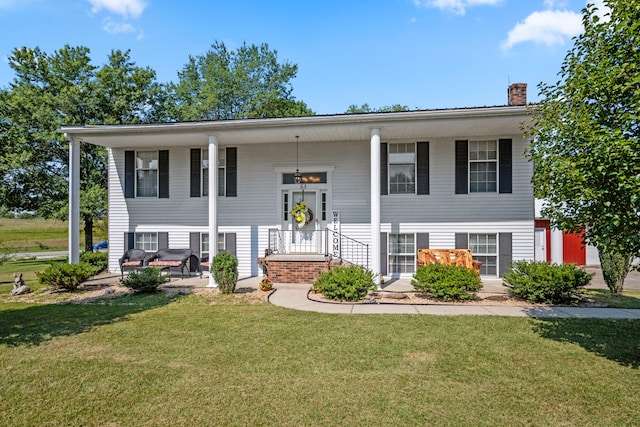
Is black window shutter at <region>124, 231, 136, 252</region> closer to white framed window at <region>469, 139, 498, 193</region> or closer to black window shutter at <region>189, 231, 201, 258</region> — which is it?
black window shutter at <region>189, 231, 201, 258</region>

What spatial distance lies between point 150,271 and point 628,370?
363 inches

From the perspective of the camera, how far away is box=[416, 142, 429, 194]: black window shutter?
11227mm

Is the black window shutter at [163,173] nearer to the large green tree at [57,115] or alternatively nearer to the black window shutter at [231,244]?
the black window shutter at [231,244]

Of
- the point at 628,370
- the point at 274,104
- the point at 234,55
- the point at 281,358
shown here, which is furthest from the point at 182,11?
the point at 234,55

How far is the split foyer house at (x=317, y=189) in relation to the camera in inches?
418

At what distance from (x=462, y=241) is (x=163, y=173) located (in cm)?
981

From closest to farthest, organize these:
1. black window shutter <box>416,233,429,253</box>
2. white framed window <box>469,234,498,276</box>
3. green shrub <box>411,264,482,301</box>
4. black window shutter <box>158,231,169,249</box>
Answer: green shrub <box>411,264,482,301</box> → white framed window <box>469,234,498,276</box> → black window shutter <box>416,233,429,253</box> → black window shutter <box>158,231,169,249</box>

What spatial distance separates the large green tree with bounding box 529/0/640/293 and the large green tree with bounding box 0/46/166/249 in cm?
1780

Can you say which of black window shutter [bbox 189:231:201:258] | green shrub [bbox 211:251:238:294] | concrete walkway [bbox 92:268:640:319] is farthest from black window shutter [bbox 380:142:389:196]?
black window shutter [bbox 189:231:201:258]

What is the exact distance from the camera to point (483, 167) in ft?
36.4

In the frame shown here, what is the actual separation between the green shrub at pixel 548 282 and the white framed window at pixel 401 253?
11.4ft

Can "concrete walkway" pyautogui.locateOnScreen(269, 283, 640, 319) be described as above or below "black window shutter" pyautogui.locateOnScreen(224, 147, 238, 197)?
below

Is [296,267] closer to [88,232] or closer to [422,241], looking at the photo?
[422,241]

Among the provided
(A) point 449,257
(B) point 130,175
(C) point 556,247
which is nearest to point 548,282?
(A) point 449,257
